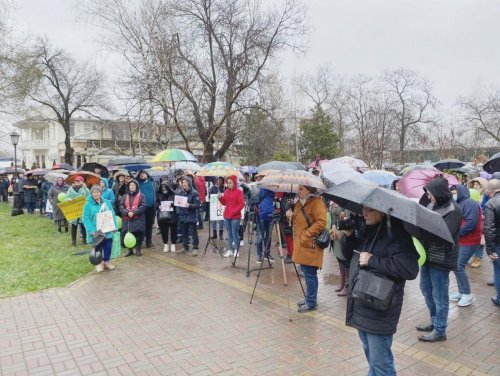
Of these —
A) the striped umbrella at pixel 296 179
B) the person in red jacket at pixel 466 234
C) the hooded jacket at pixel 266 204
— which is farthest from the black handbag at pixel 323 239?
the hooded jacket at pixel 266 204

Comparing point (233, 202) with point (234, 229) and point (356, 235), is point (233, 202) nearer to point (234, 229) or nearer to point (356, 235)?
point (234, 229)

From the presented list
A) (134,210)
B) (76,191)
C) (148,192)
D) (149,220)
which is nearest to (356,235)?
(134,210)

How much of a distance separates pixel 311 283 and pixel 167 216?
16.2ft

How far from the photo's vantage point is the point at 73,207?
10508 millimetres

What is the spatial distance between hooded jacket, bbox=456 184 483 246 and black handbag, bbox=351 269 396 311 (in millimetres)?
3341

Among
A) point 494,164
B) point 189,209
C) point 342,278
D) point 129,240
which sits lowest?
point 342,278

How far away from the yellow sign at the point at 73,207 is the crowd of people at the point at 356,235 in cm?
18

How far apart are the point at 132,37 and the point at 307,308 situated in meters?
19.1

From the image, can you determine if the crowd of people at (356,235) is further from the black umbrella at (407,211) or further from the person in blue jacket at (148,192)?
the black umbrella at (407,211)

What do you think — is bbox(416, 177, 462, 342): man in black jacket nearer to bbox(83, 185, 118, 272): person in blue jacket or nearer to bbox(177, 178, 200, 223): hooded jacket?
bbox(177, 178, 200, 223): hooded jacket

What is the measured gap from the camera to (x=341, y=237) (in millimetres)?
3707

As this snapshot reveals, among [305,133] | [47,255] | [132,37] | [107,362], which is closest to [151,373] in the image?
[107,362]

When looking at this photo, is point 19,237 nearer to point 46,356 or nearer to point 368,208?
point 46,356

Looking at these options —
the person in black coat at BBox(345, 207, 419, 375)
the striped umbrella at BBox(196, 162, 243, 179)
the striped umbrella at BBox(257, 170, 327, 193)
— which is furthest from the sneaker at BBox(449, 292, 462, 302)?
the striped umbrella at BBox(196, 162, 243, 179)
